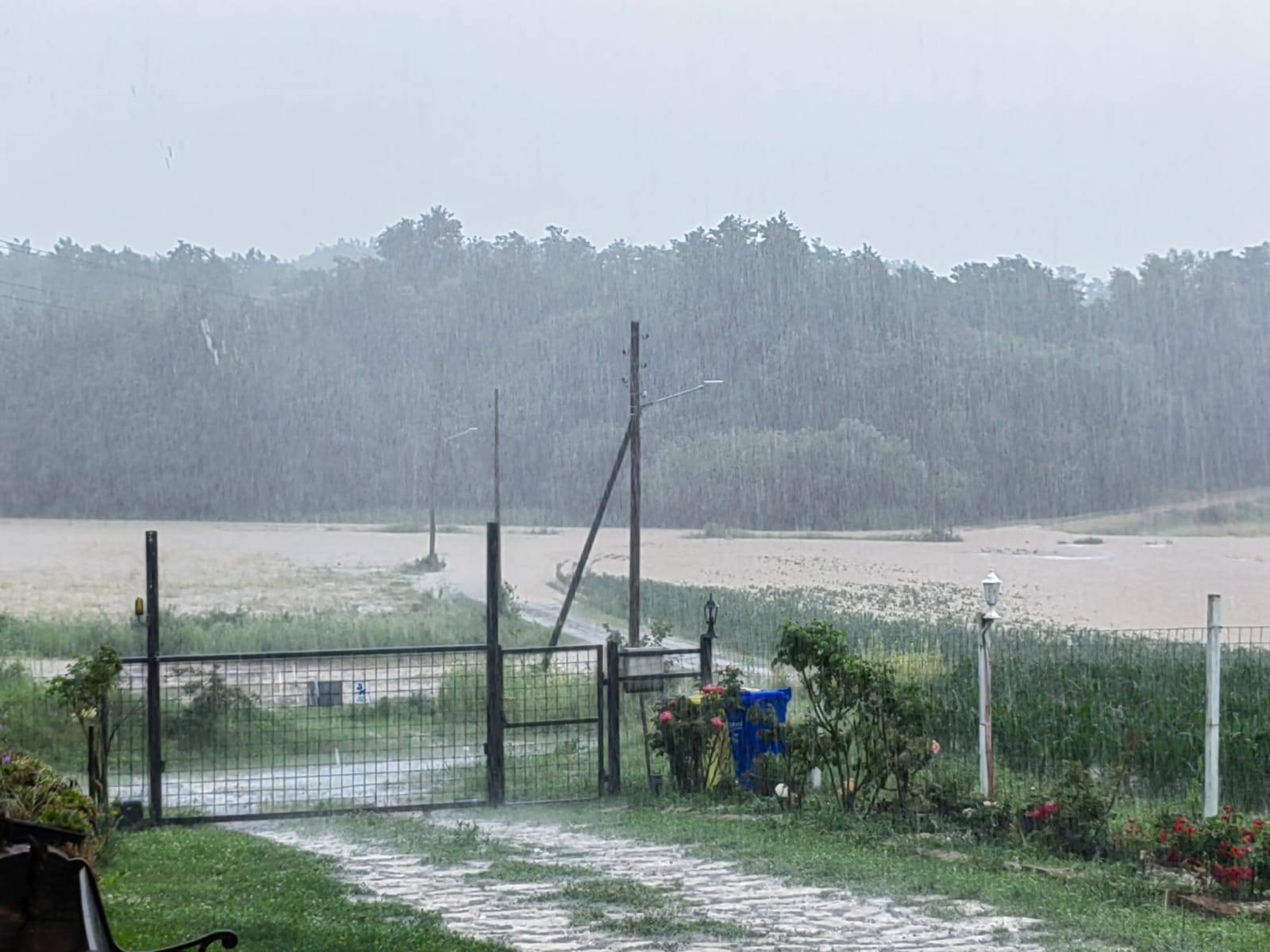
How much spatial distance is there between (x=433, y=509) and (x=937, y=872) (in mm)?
19384

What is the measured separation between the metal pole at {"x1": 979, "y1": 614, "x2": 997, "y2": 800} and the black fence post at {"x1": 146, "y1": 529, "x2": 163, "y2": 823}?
3810mm

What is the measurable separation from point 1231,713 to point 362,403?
909 inches

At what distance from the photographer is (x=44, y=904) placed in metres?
1.92

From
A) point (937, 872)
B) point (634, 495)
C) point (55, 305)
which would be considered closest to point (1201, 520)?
point (634, 495)

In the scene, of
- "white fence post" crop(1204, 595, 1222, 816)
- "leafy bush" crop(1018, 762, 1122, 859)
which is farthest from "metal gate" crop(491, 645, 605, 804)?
"white fence post" crop(1204, 595, 1222, 816)

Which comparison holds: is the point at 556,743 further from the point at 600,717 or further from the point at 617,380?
the point at 617,380

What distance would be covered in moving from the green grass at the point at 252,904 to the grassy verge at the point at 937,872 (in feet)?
4.97

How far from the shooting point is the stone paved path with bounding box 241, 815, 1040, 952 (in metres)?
3.91

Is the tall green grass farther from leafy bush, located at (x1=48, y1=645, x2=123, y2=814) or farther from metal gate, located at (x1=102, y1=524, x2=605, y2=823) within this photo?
leafy bush, located at (x1=48, y1=645, x2=123, y2=814)

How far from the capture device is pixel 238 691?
322 inches

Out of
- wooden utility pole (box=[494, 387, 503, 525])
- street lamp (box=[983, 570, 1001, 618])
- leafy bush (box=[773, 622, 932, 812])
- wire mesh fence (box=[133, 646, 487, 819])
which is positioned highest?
wooden utility pole (box=[494, 387, 503, 525])

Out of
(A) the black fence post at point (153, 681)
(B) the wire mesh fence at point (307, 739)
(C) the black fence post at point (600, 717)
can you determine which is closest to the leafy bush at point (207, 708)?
(B) the wire mesh fence at point (307, 739)

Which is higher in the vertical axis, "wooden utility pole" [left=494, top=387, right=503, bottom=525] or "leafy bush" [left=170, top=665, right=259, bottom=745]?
"wooden utility pole" [left=494, top=387, right=503, bottom=525]

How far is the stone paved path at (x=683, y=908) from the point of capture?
391 cm
